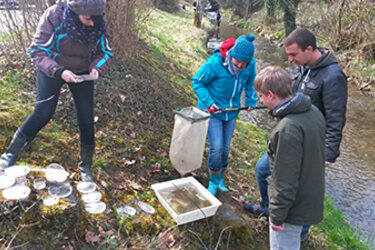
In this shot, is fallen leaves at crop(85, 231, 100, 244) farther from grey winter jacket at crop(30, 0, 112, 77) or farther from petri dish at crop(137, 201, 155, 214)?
grey winter jacket at crop(30, 0, 112, 77)

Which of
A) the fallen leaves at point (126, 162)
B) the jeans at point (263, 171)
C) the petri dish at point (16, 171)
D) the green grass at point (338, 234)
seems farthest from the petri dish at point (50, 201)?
the green grass at point (338, 234)

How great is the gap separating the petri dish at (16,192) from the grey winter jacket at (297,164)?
6.06ft

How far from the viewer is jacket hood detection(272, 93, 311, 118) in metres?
2.33

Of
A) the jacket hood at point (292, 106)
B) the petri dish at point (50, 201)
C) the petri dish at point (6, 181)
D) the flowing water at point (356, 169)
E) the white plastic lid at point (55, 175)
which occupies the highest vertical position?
the jacket hood at point (292, 106)

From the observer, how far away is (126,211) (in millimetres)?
3238

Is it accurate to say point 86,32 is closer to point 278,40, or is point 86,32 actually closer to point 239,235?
point 239,235

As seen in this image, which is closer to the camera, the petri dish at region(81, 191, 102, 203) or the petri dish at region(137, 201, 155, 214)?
the petri dish at region(81, 191, 102, 203)

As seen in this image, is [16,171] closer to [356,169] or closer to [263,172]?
[263,172]

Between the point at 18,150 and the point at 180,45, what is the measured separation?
9800mm

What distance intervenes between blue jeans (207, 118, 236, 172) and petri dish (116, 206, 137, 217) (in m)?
1.06

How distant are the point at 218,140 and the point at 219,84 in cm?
63

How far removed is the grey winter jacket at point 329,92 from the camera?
9.86 feet

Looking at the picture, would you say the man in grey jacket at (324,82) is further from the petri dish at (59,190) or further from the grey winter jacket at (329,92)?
the petri dish at (59,190)

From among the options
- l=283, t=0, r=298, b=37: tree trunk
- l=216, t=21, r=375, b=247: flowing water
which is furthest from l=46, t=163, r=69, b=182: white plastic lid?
l=283, t=0, r=298, b=37: tree trunk
